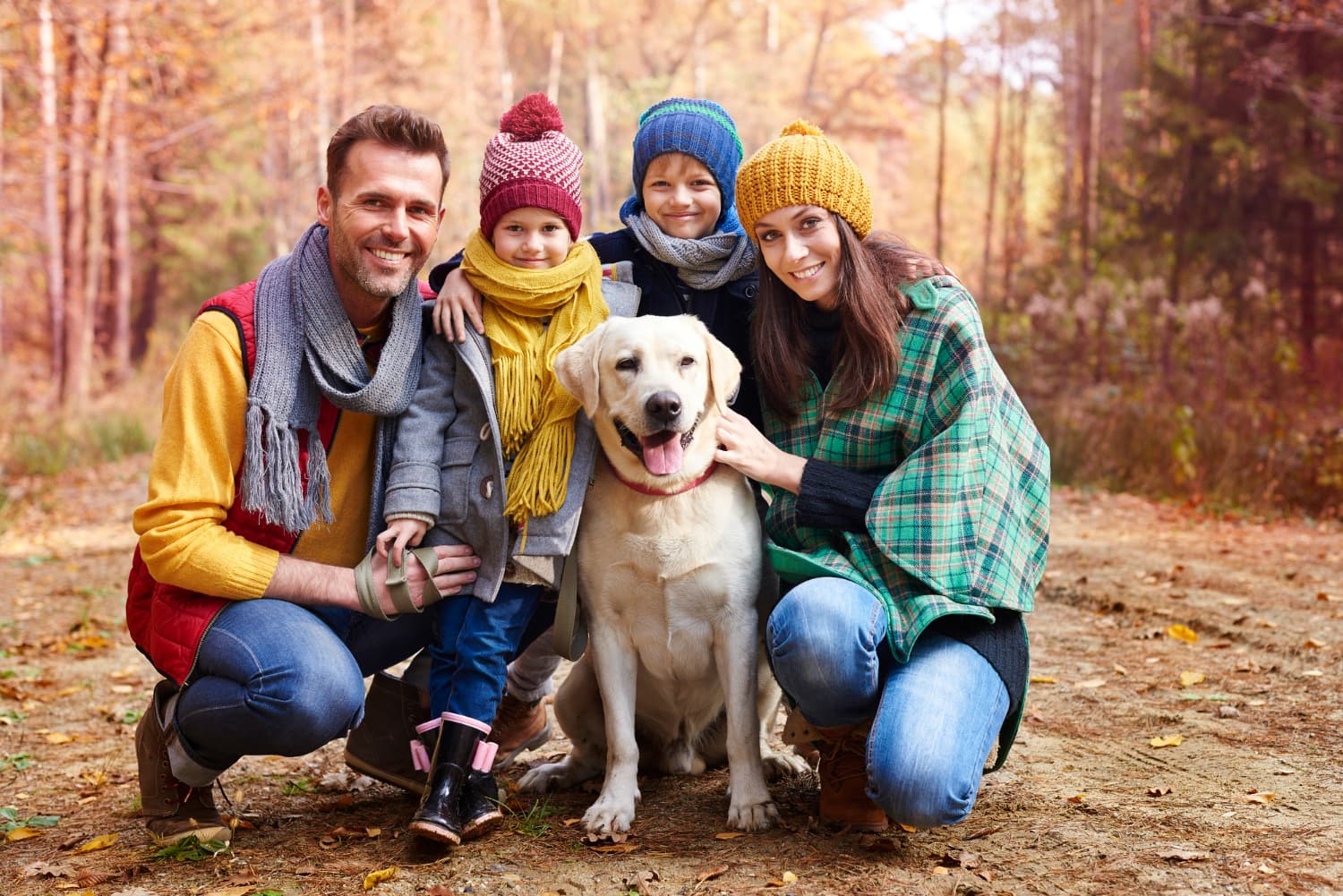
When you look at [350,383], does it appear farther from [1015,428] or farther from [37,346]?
[37,346]

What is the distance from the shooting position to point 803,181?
2.84 m

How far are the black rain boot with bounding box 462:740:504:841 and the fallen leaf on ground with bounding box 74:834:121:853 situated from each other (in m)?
0.92

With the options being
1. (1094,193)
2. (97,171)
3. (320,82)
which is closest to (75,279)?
(97,171)

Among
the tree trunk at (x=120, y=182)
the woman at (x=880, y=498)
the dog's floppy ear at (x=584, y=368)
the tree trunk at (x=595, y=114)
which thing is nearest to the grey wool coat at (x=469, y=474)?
the dog's floppy ear at (x=584, y=368)

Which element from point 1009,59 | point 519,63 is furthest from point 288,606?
point 519,63

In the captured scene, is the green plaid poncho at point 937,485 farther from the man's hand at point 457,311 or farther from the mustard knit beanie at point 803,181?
the man's hand at point 457,311

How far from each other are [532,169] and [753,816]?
181 centimetres

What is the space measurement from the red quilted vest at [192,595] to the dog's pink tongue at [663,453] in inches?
32.5

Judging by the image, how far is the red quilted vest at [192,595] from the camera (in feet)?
8.62

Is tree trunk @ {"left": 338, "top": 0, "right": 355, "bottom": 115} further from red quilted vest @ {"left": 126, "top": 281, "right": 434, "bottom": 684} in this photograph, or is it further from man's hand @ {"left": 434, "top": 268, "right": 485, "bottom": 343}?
red quilted vest @ {"left": 126, "top": 281, "right": 434, "bottom": 684}

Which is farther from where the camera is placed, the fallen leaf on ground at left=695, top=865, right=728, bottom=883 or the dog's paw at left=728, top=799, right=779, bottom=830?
the dog's paw at left=728, top=799, right=779, bottom=830

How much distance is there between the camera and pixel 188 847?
267 centimetres

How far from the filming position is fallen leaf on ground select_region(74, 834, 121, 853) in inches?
106

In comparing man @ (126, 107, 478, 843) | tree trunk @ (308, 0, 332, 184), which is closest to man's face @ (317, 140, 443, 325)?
man @ (126, 107, 478, 843)
